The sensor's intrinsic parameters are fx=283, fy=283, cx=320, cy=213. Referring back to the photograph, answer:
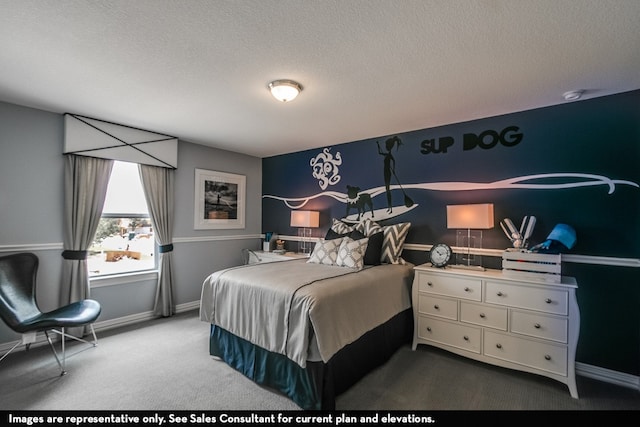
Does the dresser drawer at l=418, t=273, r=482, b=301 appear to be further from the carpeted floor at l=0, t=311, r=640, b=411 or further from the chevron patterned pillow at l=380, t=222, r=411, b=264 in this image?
the carpeted floor at l=0, t=311, r=640, b=411

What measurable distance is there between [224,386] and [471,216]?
2689 millimetres

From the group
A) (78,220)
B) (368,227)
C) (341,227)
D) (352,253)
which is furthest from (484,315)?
Result: (78,220)

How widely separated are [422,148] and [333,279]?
210 cm

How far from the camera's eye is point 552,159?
2734mm

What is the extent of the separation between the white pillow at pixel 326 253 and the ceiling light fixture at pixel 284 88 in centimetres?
169

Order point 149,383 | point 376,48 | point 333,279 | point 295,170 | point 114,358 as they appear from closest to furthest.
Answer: point 376,48, point 149,383, point 333,279, point 114,358, point 295,170

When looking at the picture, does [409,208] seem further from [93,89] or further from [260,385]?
[93,89]

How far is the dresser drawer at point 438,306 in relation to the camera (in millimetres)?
2719

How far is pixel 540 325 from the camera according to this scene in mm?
2316

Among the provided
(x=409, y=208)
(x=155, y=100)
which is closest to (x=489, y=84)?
(x=409, y=208)

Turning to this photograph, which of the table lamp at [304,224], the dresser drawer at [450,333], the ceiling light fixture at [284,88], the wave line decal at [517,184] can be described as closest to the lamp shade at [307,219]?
the table lamp at [304,224]

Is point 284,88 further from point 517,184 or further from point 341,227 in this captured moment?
point 517,184

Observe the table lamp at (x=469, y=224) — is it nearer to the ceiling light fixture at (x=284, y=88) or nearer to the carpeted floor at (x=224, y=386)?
the carpeted floor at (x=224, y=386)

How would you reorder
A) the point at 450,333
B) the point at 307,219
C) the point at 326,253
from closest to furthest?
the point at 450,333
the point at 326,253
the point at 307,219
